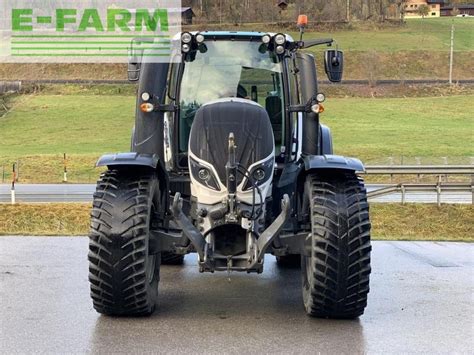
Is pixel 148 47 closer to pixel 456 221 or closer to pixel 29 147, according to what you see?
pixel 456 221

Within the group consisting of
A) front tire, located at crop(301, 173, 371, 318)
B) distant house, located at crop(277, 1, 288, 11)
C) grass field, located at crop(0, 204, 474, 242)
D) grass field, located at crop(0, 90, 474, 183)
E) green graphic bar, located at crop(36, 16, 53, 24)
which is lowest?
grass field, located at crop(0, 90, 474, 183)

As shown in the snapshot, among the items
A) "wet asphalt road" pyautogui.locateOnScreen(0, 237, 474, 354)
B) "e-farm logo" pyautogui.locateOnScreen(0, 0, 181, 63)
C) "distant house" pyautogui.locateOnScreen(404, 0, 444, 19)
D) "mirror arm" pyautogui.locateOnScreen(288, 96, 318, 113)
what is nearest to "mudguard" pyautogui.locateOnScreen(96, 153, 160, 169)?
"wet asphalt road" pyautogui.locateOnScreen(0, 237, 474, 354)

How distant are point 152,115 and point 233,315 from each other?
2.15 metres

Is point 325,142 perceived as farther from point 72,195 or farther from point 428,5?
point 428,5

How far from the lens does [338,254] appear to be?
645cm

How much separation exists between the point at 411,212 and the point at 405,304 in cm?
1097

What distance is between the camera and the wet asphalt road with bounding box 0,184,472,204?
67.2 feet

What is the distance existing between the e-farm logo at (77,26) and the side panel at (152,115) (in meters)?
23.1

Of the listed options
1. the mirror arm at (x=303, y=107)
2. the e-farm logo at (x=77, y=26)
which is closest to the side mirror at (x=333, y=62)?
the mirror arm at (x=303, y=107)

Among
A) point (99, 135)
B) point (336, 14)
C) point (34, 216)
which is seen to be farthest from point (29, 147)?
point (336, 14)

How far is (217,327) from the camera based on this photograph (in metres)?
6.41

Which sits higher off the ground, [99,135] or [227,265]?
[227,265]

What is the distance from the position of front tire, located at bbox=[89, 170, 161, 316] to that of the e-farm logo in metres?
24.5

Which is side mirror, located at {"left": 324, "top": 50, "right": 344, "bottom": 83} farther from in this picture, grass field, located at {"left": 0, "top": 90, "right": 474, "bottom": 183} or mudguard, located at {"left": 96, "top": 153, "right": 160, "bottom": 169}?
grass field, located at {"left": 0, "top": 90, "right": 474, "bottom": 183}
